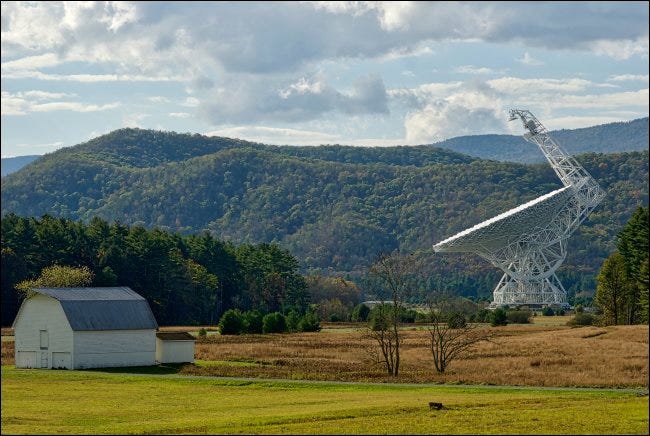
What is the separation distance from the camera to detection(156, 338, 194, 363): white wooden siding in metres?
57.4

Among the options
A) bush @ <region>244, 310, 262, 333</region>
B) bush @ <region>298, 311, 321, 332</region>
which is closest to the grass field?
bush @ <region>244, 310, 262, 333</region>

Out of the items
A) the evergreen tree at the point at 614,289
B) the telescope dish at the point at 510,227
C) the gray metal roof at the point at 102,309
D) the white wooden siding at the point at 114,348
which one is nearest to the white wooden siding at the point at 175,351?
the white wooden siding at the point at 114,348

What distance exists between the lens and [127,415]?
32406mm

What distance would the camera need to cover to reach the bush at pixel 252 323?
286 ft

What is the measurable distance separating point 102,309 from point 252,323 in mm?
31044

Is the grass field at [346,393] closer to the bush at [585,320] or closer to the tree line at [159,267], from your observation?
the bush at [585,320]

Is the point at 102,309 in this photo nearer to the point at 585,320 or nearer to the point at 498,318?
the point at 585,320

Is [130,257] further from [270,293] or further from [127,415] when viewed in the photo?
[127,415]

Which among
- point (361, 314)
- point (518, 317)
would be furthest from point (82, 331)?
point (518, 317)

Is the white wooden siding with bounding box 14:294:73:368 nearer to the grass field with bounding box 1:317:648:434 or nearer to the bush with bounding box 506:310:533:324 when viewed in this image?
the grass field with bounding box 1:317:648:434

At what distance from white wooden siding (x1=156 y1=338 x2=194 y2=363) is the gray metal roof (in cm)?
136

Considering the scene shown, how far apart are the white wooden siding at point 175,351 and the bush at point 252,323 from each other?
28649mm

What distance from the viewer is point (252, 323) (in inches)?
3474

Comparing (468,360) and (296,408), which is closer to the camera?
(296,408)
